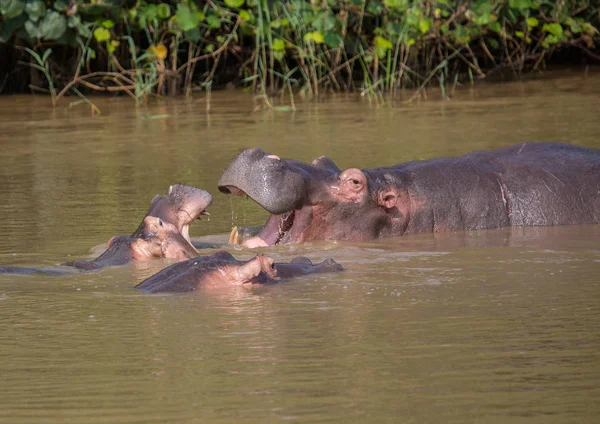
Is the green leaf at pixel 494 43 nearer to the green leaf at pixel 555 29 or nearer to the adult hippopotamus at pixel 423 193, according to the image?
the green leaf at pixel 555 29

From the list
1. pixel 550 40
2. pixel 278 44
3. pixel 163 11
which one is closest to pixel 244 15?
pixel 278 44

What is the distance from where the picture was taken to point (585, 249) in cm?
480

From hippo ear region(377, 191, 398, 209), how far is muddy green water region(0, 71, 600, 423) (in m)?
0.16

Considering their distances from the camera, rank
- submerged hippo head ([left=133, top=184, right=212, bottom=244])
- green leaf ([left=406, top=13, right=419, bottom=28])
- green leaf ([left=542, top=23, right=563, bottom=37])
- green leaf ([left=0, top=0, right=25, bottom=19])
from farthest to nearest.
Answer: green leaf ([left=542, top=23, right=563, bottom=37]) → green leaf ([left=406, top=13, right=419, bottom=28]) → green leaf ([left=0, top=0, right=25, bottom=19]) → submerged hippo head ([left=133, top=184, right=212, bottom=244])

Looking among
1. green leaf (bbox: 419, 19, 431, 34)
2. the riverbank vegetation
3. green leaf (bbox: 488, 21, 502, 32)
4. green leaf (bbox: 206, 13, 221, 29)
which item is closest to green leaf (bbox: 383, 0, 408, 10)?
the riverbank vegetation

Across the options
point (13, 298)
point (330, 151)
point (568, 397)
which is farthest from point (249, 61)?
point (568, 397)

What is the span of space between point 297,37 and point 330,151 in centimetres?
328

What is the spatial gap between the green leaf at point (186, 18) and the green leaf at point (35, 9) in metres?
1.11

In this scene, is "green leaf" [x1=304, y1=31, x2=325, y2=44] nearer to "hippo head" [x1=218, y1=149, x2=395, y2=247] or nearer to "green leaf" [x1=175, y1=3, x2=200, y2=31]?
"green leaf" [x1=175, y1=3, x2=200, y2=31]

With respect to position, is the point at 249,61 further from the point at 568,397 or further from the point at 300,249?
the point at 568,397

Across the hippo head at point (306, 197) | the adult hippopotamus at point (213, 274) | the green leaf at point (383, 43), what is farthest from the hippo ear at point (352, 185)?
the green leaf at point (383, 43)

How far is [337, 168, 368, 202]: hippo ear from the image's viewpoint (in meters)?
5.12

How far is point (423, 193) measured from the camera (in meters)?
5.37

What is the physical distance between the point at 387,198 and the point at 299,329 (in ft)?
5.65
